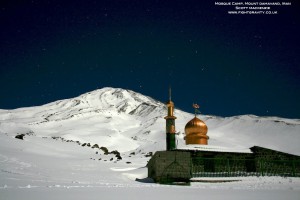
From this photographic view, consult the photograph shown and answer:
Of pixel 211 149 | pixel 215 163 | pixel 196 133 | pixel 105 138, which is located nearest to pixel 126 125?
pixel 105 138

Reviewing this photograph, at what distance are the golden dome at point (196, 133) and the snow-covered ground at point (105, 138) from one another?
3.63 metres

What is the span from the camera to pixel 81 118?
4860 inches

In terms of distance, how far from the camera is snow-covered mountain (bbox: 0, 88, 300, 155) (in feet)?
243

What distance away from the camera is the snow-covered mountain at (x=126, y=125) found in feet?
243

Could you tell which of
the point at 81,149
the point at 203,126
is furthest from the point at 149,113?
the point at 203,126

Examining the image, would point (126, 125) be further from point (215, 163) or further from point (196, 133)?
point (215, 163)

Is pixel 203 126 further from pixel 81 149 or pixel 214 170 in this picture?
pixel 81 149

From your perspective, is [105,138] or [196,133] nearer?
[196,133]

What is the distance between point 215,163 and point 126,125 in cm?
10039

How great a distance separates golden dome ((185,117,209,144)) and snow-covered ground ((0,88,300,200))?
3629 mm

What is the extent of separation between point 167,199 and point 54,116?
12917 centimetres

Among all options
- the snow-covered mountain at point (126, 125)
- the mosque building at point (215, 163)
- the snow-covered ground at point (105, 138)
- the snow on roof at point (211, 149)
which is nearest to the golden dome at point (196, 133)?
the snow-covered ground at point (105, 138)

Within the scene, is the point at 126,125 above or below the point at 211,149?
above

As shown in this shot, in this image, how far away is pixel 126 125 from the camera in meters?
122
